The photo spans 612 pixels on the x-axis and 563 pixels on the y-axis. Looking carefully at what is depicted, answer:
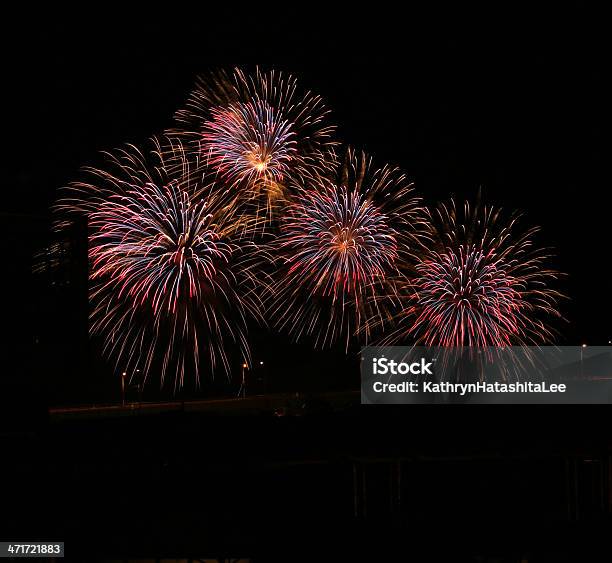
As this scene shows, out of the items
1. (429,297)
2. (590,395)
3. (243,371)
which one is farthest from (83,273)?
(243,371)

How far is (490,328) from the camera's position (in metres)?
26.7

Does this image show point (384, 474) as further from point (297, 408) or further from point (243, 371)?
point (243, 371)

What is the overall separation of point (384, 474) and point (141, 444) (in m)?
4.54

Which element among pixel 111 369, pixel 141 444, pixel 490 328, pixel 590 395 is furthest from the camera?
pixel 111 369

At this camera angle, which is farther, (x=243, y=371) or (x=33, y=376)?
(x=243, y=371)

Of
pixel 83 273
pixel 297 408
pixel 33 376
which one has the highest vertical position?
pixel 83 273

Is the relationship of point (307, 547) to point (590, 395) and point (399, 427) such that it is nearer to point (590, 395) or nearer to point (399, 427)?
point (399, 427)

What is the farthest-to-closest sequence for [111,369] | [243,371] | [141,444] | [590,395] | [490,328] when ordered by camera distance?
1. [243,371]
2. [111,369]
3. [590,395]
4. [490,328]
5. [141,444]

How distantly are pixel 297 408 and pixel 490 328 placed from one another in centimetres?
1346

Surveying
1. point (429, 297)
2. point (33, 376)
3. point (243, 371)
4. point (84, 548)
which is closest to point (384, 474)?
point (84, 548)

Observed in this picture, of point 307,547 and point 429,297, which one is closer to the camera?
point 307,547

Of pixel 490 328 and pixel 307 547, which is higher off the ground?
pixel 490 328

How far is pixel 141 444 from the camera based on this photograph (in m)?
15.1

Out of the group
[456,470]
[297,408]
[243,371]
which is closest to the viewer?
[456,470]
